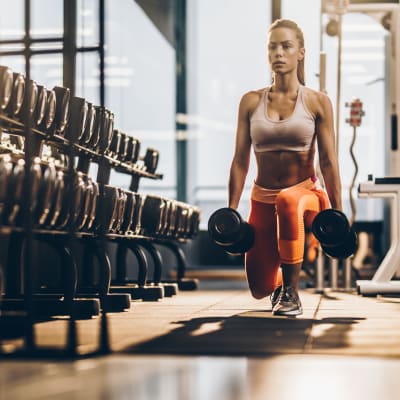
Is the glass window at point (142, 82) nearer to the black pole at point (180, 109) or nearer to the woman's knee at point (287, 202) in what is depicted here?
the black pole at point (180, 109)

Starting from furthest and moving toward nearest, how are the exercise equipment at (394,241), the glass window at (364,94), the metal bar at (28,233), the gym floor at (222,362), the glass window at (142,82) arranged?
1. the glass window at (364,94)
2. the glass window at (142,82)
3. the exercise equipment at (394,241)
4. the metal bar at (28,233)
5. the gym floor at (222,362)

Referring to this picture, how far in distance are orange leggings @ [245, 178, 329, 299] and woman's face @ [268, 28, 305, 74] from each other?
0.50 m

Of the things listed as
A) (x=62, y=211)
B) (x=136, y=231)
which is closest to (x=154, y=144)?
(x=136, y=231)

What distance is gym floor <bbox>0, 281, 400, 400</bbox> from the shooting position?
1.76 meters

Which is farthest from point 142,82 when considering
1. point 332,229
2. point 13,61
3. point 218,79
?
point 332,229

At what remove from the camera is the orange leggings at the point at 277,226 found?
10.9ft

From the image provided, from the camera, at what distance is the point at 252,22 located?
9625 mm

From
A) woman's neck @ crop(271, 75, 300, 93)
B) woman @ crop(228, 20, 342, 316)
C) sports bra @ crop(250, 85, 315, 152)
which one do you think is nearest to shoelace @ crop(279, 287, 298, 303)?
woman @ crop(228, 20, 342, 316)

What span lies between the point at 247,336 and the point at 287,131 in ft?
3.47

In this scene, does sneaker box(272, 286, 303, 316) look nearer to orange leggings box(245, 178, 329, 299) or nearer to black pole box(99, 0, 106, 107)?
orange leggings box(245, 178, 329, 299)

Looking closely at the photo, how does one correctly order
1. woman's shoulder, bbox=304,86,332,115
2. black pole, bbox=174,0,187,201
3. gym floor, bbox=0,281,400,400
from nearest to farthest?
gym floor, bbox=0,281,400,400, woman's shoulder, bbox=304,86,332,115, black pole, bbox=174,0,187,201

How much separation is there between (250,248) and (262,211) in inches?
6.7

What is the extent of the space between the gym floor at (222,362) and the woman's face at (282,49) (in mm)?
1063

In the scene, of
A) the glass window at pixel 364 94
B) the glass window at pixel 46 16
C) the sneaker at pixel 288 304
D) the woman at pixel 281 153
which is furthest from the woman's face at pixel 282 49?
the glass window at pixel 364 94
